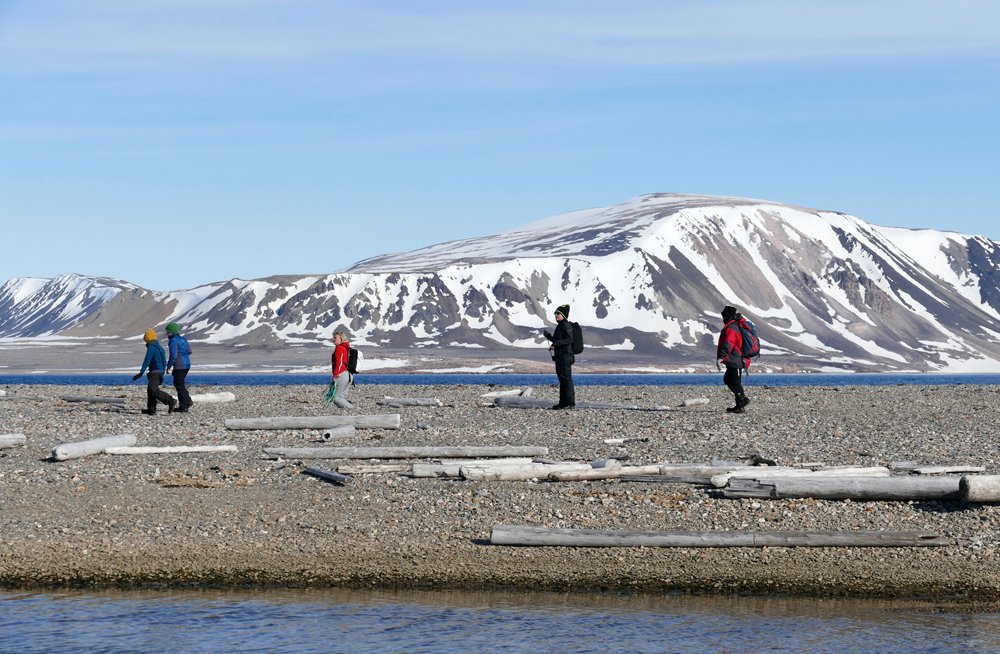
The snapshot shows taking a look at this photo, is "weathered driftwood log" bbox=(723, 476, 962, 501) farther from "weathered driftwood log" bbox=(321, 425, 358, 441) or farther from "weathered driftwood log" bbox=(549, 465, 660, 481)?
"weathered driftwood log" bbox=(321, 425, 358, 441)

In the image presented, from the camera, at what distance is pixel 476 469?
19672 mm

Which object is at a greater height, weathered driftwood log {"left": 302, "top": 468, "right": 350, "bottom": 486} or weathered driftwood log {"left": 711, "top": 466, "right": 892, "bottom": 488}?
weathered driftwood log {"left": 711, "top": 466, "right": 892, "bottom": 488}

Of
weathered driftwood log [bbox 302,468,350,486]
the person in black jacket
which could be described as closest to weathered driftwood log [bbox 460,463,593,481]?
weathered driftwood log [bbox 302,468,350,486]

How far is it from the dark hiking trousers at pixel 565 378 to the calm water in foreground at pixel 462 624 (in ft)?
54.4

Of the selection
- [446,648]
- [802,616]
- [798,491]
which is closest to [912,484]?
[798,491]

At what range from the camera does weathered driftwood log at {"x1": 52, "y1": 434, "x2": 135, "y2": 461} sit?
2212 centimetres

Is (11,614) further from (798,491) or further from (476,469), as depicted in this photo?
(798,491)

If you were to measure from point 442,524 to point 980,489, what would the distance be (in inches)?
274

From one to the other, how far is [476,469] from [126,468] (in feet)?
19.6

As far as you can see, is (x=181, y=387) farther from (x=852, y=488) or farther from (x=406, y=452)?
(x=852, y=488)

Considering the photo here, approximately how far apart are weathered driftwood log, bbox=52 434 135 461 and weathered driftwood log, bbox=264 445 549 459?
3.20 m

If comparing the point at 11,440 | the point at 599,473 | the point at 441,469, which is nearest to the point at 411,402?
the point at 11,440

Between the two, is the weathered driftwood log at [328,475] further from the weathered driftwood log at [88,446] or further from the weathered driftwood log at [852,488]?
the weathered driftwood log at [852,488]

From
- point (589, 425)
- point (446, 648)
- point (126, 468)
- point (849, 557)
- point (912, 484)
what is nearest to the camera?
point (446, 648)
